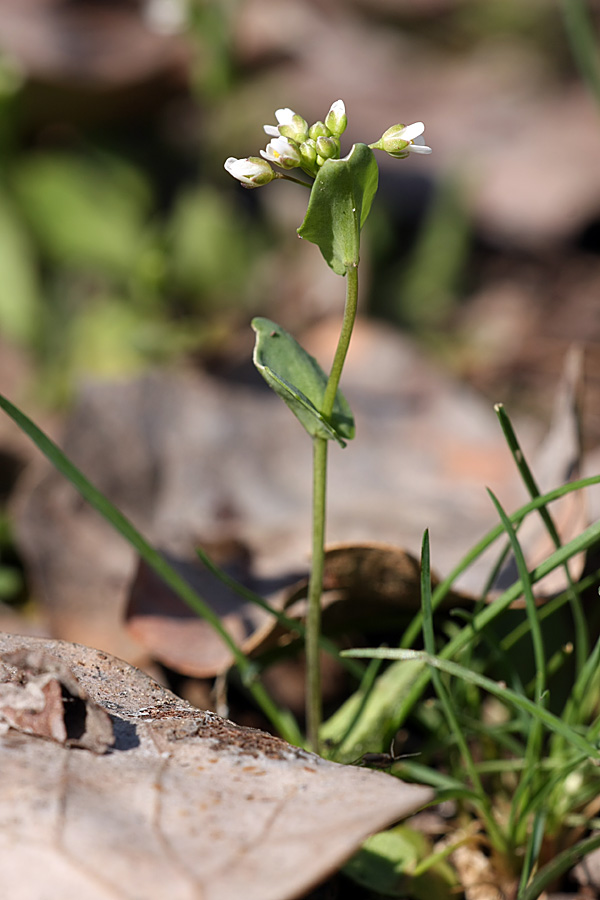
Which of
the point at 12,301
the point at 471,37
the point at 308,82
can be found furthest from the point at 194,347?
the point at 471,37

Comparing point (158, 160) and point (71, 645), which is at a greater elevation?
point (158, 160)

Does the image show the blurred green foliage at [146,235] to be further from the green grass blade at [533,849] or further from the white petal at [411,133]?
the green grass blade at [533,849]

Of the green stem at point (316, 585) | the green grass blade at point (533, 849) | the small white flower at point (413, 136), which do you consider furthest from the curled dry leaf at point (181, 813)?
the small white flower at point (413, 136)

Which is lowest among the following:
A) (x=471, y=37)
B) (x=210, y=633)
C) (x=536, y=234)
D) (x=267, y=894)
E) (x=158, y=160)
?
(x=267, y=894)

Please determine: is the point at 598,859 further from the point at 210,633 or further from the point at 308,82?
the point at 308,82

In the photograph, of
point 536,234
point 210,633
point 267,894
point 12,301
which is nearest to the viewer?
point 267,894

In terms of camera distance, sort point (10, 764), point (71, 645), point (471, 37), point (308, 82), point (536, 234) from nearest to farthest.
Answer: point (10, 764), point (71, 645), point (536, 234), point (308, 82), point (471, 37)

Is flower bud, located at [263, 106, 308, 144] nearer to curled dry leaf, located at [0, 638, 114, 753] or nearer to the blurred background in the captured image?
curled dry leaf, located at [0, 638, 114, 753]

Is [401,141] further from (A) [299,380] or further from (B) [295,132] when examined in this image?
(A) [299,380]
